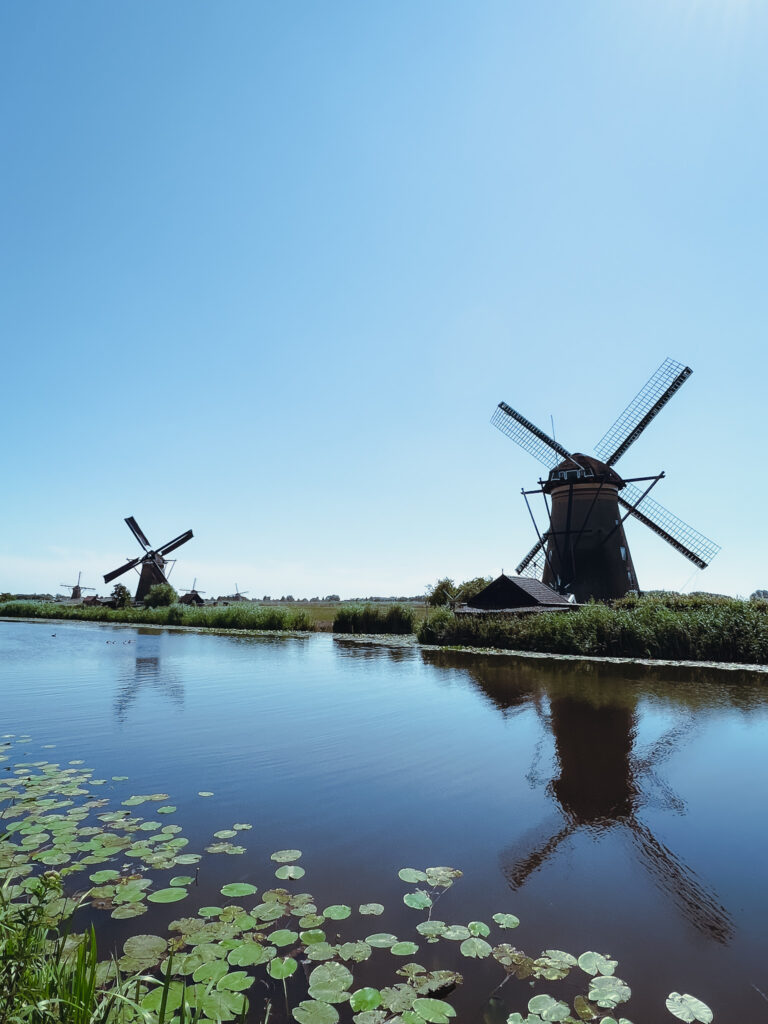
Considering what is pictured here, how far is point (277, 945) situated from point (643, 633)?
55.7 feet

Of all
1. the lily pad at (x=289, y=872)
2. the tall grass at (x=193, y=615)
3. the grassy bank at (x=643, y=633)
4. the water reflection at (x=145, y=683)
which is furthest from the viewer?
the tall grass at (x=193, y=615)

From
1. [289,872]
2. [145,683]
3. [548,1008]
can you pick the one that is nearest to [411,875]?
[289,872]

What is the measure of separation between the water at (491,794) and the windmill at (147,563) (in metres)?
34.7

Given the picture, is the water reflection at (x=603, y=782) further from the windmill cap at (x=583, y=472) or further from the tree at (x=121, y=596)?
the tree at (x=121, y=596)

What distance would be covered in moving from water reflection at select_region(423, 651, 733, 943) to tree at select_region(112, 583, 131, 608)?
131 ft

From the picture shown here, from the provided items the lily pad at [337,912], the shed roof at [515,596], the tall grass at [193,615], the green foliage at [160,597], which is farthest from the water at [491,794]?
the green foliage at [160,597]

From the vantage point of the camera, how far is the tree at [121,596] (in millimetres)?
45375

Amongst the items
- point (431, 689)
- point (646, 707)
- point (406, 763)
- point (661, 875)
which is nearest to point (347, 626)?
point (431, 689)

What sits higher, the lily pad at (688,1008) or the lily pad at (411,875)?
the lily pad at (411,875)

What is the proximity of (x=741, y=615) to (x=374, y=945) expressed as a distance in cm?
1801

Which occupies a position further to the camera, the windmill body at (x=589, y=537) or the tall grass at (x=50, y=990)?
the windmill body at (x=589, y=537)

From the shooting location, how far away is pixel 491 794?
560cm

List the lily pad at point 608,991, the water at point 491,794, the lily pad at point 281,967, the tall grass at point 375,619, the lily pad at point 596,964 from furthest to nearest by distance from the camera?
1. the tall grass at point 375,619
2. the water at point 491,794
3. the lily pad at point 596,964
4. the lily pad at point 281,967
5. the lily pad at point 608,991

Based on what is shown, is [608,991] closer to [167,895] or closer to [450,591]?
[167,895]
